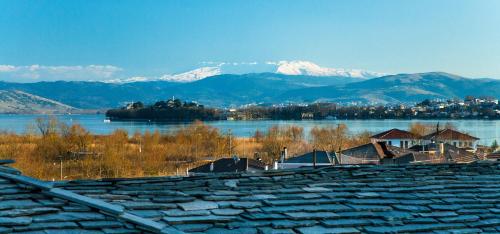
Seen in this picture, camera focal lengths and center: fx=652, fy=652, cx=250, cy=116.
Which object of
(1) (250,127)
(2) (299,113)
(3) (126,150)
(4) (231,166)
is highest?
(2) (299,113)

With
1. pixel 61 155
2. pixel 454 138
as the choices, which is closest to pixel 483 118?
pixel 454 138

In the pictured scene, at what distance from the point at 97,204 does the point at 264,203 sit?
1207mm

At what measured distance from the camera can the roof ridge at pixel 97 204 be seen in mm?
3904

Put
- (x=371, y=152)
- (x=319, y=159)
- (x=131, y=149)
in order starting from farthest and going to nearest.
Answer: (x=131, y=149)
(x=371, y=152)
(x=319, y=159)

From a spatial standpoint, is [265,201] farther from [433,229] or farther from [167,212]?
[433,229]

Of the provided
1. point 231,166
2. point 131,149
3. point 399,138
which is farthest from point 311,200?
point 399,138

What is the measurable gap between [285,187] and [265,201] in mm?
472

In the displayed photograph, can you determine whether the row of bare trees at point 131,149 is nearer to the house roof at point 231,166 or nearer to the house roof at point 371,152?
the house roof at point 371,152

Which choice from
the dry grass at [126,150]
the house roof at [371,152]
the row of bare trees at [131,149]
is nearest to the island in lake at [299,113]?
the dry grass at [126,150]

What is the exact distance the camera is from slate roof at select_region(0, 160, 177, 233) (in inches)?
146

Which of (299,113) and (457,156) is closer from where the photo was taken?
(457,156)

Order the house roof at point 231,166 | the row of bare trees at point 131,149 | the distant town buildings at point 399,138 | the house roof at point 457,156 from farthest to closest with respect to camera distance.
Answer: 1. the distant town buildings at point 399,138
2. the row of bare trees at point 131,149
3. the house roof at point 457,156
4. the house roof at point 231,166

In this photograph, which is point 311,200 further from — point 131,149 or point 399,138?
point 399,138

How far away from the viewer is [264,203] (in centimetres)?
465
